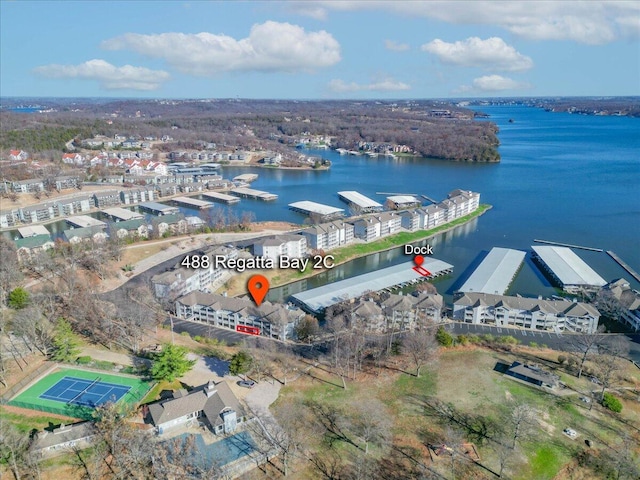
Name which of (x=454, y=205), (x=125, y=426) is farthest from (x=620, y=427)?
(x=454, y=205)

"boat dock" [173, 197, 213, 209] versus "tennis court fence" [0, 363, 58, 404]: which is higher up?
"boat dock" [173, 197, 213, 209]

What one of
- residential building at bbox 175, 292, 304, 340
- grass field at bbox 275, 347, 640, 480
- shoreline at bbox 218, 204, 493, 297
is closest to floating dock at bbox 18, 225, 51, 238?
shoreline at bbox 218, 204, 493, 297

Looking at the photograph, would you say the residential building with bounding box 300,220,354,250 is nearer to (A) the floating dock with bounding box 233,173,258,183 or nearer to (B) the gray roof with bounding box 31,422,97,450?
(B) the gray roof with bounding box 31,422,97,450

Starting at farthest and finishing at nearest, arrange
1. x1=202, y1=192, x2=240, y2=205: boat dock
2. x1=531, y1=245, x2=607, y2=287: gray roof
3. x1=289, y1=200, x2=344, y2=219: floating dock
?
x1=202, y1=192, x2=240, y2=205: boat dock, x1=289, y1=200, x2=344, y2=219: floating dock, x1=531, y1=245, x2=607, y2=287: gray roof

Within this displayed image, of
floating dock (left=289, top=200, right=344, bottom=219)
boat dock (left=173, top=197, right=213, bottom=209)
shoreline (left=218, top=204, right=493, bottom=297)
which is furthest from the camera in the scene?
boat dock (left=173, top=197, right=213, bottom=209)

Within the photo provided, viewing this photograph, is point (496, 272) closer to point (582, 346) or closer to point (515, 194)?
point (582, 346)

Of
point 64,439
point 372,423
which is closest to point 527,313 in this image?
point 372,423

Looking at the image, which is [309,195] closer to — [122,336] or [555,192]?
[555,192]
